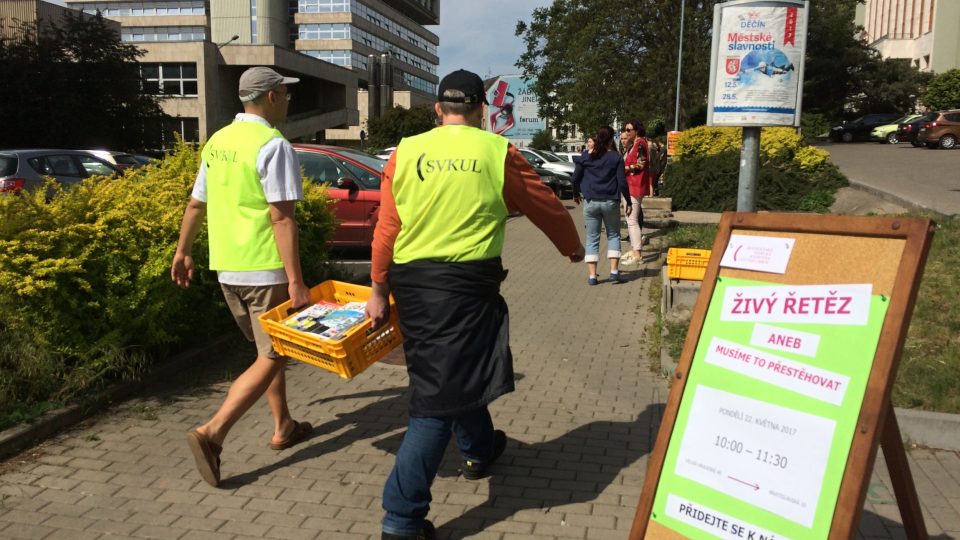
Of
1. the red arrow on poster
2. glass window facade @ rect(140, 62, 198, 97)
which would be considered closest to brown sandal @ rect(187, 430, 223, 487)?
the red arrow on poster

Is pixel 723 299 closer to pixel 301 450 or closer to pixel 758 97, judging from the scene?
pixel 301 450

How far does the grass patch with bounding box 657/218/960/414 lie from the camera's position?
5035mm

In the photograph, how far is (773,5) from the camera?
6902mm

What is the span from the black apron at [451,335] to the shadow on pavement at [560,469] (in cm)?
69

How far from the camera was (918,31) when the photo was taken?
6931 centimetres

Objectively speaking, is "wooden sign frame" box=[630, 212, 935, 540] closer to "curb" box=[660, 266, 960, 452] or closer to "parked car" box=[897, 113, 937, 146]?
"curb" box=[660, 266, 960, 452]

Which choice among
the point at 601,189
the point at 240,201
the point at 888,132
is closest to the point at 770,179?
the point at 601,189

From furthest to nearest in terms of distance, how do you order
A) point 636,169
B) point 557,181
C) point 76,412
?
point 557,181
point 636,169
point 76,412

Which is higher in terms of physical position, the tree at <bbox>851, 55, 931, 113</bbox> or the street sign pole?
the tree at <bbox>851, 55, 931, 113</bbox>

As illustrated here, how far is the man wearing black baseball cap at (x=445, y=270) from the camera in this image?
3443mm

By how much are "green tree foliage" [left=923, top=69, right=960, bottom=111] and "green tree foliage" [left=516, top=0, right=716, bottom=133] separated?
61.8 feet

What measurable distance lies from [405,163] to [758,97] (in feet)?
15.1

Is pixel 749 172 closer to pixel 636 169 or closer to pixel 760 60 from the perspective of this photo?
pixel 760 60

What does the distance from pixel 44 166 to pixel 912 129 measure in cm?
3727
